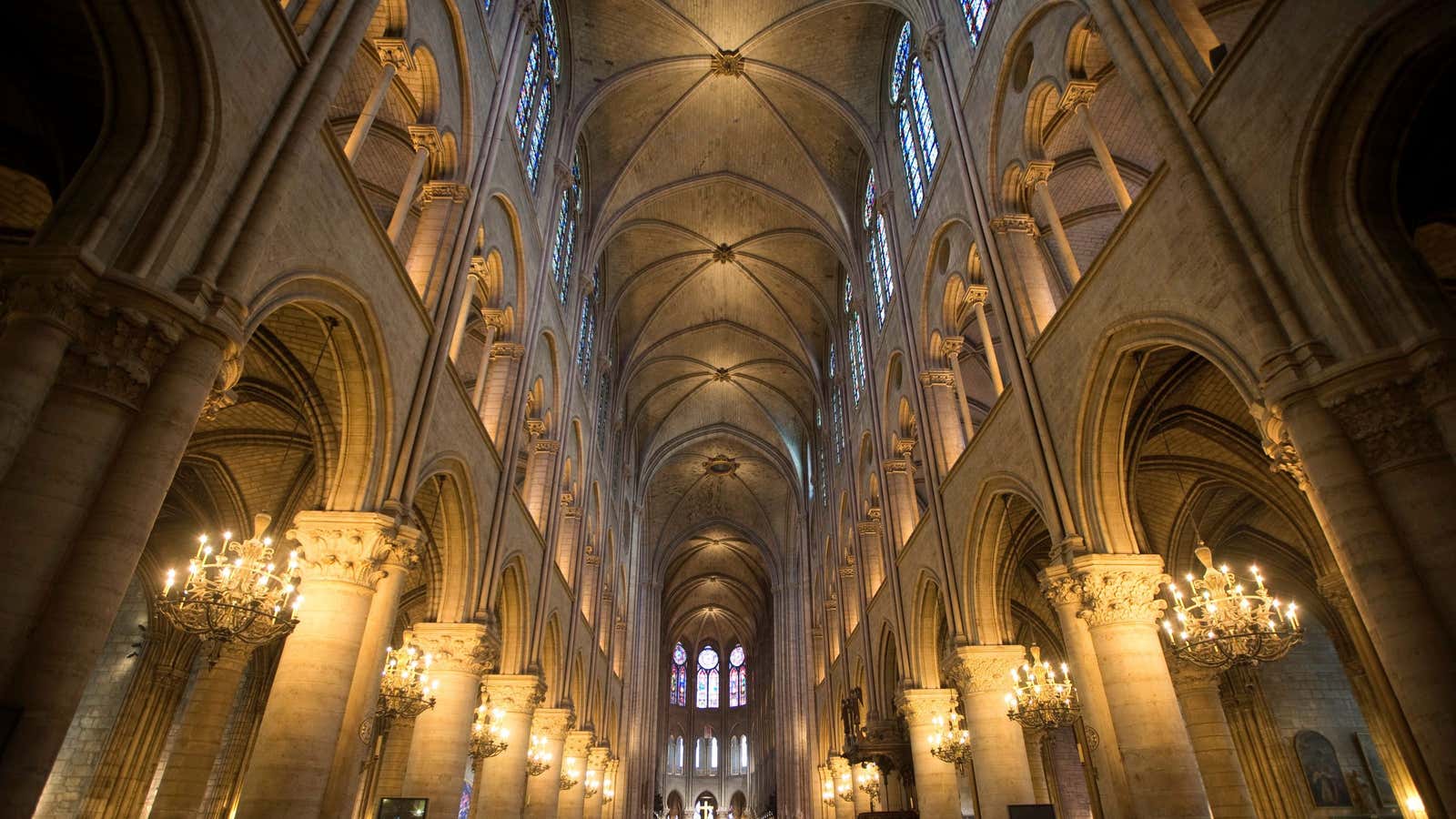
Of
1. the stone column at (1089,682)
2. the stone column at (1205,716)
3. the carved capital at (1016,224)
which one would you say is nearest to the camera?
the stone column at (1089,682)

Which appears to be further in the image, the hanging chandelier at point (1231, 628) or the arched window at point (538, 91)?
the arched window at point (538, 91)

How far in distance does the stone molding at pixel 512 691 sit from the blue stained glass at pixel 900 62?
14.7 meters

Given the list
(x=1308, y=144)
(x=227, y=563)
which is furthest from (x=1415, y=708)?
(x=227, y=563)

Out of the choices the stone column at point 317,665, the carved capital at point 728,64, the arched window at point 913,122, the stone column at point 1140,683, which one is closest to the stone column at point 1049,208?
the stone column at point 1140,683

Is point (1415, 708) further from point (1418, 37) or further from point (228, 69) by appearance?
point (228, 69)

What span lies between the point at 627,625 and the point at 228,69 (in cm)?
2804

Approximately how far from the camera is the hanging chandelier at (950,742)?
1380 cm

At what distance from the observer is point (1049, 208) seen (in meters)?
10.1

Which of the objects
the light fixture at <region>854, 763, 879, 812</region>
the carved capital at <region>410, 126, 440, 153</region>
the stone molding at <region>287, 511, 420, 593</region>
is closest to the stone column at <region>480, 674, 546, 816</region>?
the stone molding at <region>287, 511, 420, 593</region>

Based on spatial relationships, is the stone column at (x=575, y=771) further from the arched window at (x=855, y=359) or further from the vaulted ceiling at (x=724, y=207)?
the arched window at (x=855, y=359)

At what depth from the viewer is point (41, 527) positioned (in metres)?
4.21

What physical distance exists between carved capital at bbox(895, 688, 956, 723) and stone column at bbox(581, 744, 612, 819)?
1142cm

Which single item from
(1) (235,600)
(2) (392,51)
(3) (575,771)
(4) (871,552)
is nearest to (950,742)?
(4) (871,552)

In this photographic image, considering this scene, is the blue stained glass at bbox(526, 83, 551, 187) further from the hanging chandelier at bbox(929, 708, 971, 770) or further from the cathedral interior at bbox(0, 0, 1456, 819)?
the hanging chandelier at bbox(929, 708, 971, 770)
